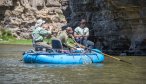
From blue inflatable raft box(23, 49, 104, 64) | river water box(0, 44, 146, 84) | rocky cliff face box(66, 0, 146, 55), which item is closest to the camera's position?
river water box(0, 44, 146, 84)

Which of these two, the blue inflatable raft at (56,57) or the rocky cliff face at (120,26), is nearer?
the blue inflatable raft at (56,57)

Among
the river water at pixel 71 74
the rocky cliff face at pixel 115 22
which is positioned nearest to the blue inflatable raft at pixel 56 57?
the river water at pixel 71 74

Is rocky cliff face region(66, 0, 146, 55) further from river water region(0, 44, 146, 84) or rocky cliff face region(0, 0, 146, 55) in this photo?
river water region(0, 44, 146, 84)

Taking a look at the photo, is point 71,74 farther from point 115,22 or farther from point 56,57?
point 115,22

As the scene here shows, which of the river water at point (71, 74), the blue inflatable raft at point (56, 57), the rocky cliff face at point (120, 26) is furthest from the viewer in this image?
the rocky cliff face at point (120, 26)

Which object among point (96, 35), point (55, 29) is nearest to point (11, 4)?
point (55, 29)

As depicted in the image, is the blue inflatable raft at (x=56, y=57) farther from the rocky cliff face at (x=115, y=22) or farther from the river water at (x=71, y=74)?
the rocky cliff face at (x=115, y=22)

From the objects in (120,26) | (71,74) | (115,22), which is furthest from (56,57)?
(115,22)

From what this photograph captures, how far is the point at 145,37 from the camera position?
26.9m

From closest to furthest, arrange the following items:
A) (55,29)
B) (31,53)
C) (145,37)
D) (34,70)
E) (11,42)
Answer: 1. (34,70)
2. (31,53)
3. (145,37)
4. (11,42)
5. (55,29)

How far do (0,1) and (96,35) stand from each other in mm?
20000

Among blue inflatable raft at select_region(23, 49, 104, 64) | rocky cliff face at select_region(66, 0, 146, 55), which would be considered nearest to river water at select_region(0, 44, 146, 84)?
blue inflatable raft at select_region(23, 49, 104, 64)

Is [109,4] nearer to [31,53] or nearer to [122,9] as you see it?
[122,9]

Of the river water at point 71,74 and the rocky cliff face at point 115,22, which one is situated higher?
the rocky cliff face at point 115,22
